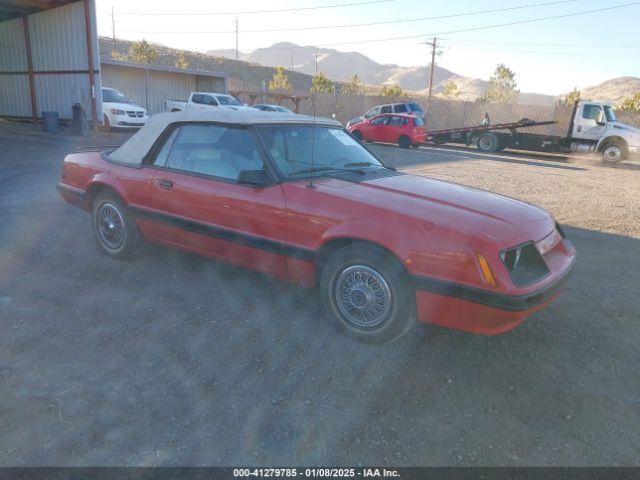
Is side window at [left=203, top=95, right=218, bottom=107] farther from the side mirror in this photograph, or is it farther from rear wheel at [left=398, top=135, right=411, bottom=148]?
the side mirror

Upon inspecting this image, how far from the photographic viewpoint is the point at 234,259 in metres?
3.84

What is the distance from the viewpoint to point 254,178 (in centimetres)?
342

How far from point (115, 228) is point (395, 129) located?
15951 mm

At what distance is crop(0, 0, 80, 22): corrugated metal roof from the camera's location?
53.4 feet

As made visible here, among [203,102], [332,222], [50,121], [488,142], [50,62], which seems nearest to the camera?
[332,222]

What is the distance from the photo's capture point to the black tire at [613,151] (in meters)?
16.6

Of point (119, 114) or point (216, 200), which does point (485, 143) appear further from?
point (216, 200)

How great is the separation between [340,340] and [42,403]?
6.03 ft

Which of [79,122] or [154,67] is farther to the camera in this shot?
[154,67]

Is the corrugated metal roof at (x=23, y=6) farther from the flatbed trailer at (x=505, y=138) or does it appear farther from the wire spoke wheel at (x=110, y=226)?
the wire spoke wheel at (x=110, y=226)

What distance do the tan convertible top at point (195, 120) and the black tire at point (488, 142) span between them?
54.5 feet

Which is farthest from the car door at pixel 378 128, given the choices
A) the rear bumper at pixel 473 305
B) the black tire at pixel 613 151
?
the rear bumper at pixel 473 305

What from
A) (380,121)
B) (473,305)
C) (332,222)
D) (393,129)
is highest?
(380,121)

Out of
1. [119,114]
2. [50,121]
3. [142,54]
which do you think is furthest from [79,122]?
[142,54]
